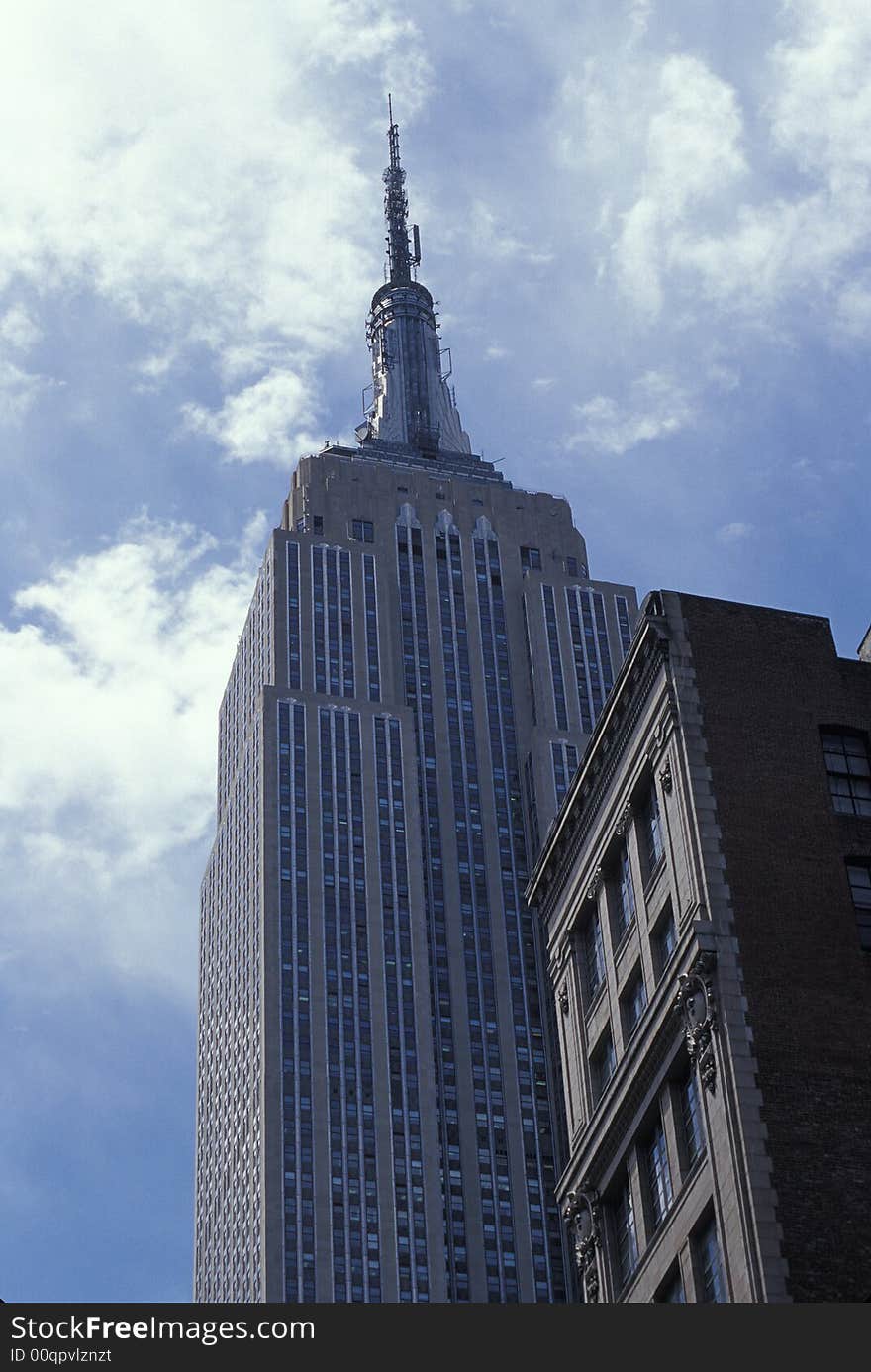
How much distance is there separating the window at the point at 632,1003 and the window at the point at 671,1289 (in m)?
8.51

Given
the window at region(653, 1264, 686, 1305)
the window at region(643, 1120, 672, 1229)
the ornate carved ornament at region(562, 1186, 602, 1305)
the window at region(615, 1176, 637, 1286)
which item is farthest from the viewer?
the ornate carved ornament at region(562, 1186, 602, 1305)

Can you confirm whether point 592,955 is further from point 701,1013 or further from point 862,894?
point 701,1013

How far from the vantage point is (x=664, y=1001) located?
66562 millimetres

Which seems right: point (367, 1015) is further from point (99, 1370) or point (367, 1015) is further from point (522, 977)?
point (99, 1370)

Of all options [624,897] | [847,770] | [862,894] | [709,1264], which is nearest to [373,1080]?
[624,897]

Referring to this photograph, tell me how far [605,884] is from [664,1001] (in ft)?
31.7

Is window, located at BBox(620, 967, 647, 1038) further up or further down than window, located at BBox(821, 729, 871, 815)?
further down

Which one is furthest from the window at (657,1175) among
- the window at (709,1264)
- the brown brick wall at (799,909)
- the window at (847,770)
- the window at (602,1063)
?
the window at (847,770)

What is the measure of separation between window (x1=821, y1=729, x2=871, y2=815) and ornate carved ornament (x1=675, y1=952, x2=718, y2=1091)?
776 centimetres

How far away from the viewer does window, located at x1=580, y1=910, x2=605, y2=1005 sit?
75438 millimetres

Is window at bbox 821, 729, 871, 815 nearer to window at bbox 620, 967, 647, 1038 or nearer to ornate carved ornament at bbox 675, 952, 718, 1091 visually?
ornate carved ornament at bbox 675, 952, 718, 1091

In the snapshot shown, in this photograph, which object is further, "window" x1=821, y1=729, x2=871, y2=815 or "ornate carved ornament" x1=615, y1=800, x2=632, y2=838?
"ornate carved ornament" x1=615, y1=800, x2=632, y2=838

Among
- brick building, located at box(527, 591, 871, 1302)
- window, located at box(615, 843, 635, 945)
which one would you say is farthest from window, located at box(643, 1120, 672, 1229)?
window, located at box(615, 843, 635, 945)

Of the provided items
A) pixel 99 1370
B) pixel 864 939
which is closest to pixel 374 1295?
pixel 864 939
